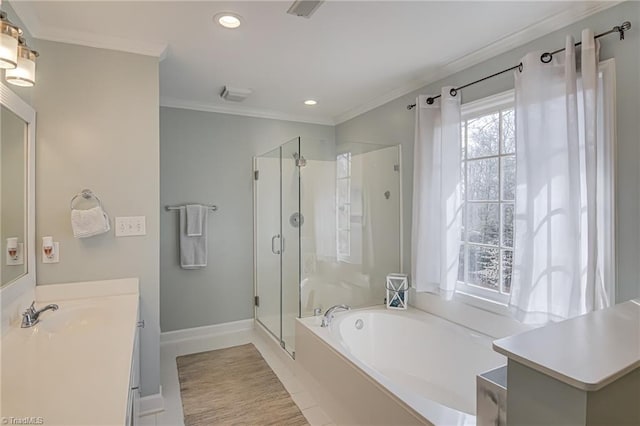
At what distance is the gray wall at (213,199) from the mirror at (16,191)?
1.53 meters

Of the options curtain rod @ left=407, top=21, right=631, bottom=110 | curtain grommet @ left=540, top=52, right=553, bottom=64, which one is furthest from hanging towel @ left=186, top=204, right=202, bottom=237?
curtain grommet @ left=540, top=52, right=553, bottom=64

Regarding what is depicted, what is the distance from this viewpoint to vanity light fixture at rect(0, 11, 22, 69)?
4.33ft

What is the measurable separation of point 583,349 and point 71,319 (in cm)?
206

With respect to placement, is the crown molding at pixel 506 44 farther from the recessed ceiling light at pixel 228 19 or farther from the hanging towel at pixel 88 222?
the hanging towel at pixel 88 222

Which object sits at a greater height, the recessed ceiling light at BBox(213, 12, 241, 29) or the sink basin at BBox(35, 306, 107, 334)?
the recessed ceiling light at BBox(213, 12, 241, 29)

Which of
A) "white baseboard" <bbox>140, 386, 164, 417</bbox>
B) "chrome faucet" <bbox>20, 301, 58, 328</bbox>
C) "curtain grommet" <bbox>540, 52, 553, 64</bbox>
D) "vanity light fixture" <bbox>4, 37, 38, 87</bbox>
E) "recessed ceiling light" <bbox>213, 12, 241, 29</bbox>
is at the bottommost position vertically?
"white baseboard" <bbox>140, 386, 164, 417</bbox>

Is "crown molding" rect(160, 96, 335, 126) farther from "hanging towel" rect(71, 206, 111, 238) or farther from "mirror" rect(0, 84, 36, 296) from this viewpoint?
"hanging towel" rect(71, 206, 111, 238)

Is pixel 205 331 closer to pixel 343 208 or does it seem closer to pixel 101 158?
pixel 343 208

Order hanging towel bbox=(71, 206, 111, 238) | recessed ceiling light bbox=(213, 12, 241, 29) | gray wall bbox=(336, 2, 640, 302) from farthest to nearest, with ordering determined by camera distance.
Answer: hanging towel bbox=(71, 206, 111, 238), recessed ceiling light bbox=(213, 12, 241, 29), gray wall bbox=(336, 2, 640, 302)

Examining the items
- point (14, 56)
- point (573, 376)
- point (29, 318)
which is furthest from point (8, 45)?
point (573, 376)

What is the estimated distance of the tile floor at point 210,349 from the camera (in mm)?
2264

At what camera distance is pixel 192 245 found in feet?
11.4

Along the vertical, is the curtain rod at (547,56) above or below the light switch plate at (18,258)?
above

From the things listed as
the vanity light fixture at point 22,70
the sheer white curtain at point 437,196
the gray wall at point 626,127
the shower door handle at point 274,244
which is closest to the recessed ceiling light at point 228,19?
the vanity light fixture at point 22,70
